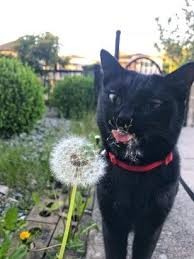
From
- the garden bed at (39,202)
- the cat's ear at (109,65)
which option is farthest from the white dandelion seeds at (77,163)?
the garden bed at (39,202)

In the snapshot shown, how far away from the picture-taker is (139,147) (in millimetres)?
1541

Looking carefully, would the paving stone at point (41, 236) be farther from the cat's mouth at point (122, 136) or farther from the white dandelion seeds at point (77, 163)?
the cat's mouth at point (122, 136)

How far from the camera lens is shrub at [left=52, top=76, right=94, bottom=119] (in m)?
8.38

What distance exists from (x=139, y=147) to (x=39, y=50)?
10687 millimetres

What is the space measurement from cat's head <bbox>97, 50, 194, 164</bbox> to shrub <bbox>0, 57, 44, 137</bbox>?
4.12 meters

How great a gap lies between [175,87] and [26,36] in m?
11.0

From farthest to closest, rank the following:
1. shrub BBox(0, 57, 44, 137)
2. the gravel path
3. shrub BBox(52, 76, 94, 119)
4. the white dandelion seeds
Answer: shrub BBox(52, 76, 94, 119) → shrub BBox(0, 57, 44, 137) → the gravel path → the white dandelion seeds

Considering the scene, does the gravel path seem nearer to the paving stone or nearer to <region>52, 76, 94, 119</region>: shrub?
the paving stone

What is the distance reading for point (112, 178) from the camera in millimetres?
1687

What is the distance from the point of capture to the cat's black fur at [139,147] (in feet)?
4.86

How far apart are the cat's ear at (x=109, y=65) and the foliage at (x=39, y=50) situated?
10046 mm

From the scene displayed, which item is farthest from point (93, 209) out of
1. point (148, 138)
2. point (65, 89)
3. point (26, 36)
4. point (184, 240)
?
point (26, 36)

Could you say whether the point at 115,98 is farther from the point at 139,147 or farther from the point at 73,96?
the point at 73,96

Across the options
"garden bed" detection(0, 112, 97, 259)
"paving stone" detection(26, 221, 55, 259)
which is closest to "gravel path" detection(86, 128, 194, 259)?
"garden bed" detection(0, 112, 97, 259)
